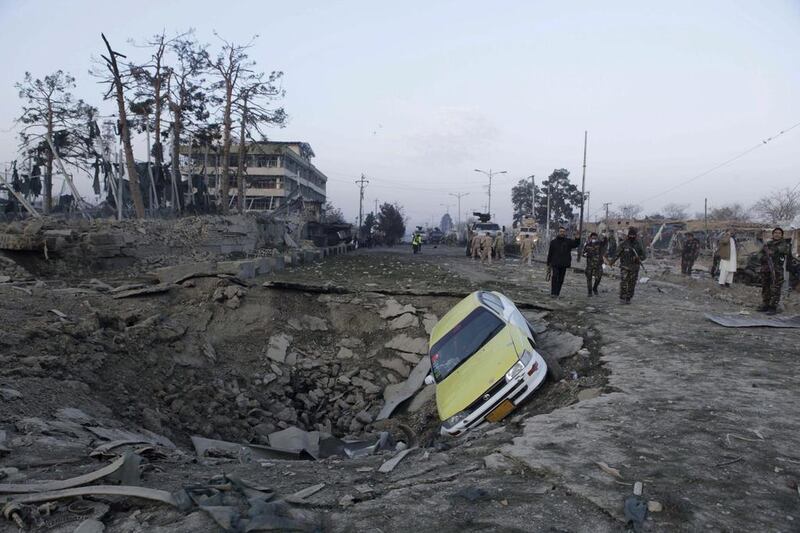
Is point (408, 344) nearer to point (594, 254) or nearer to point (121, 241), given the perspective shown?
point (594, 254)

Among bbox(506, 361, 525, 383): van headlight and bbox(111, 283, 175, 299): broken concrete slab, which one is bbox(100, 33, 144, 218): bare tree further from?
bbox(506, 361, 525, 383): van headlight

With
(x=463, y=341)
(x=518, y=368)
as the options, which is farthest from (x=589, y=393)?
(x=463, y=341)

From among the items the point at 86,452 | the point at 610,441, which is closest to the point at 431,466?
the point at 610,441

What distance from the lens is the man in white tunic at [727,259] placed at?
1407 cm

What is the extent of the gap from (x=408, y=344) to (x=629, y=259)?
15.9 feet

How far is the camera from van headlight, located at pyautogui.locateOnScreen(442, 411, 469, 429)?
5.70 metres

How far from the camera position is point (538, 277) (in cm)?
1784

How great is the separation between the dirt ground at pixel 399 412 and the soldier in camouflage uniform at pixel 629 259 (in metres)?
0.55

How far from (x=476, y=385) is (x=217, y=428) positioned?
3.83 meters

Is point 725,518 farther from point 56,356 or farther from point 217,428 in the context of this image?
point 56,356

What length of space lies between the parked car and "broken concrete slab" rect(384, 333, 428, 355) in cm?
310

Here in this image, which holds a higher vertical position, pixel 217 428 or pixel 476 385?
pixel 476 385

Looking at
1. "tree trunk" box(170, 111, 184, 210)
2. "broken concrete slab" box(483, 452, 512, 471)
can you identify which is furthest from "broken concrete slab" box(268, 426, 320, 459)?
"tree trunk" box(170, 111, 184, 210)

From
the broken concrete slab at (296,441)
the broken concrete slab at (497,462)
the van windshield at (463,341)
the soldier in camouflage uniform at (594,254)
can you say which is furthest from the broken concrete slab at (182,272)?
the broken concrete slab at (497,462)
